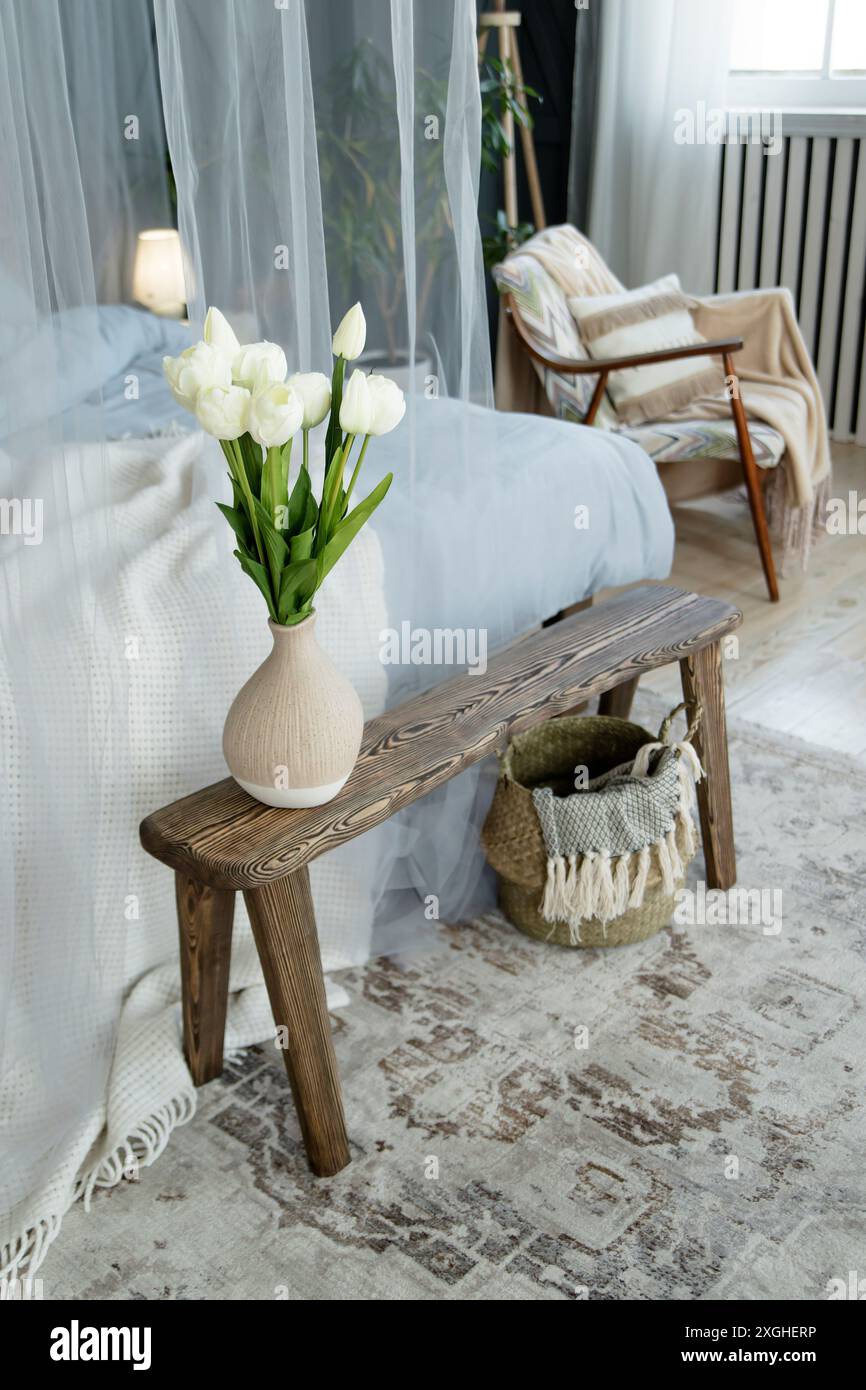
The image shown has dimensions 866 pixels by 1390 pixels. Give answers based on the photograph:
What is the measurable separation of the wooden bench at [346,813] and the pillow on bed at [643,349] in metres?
1.41

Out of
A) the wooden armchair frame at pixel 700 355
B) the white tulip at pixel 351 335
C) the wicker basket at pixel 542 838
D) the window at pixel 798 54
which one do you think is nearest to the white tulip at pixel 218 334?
the white tulip at pixel 351 335

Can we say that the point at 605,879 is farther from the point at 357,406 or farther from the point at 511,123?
the point at 511,123

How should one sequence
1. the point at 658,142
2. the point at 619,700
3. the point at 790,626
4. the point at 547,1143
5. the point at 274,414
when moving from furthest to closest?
1. the point at 658,142
2. the point at 790,626
3. the point at 619,700
4. the point at 547,1143
5. the point at 274,414

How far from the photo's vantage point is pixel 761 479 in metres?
3.51

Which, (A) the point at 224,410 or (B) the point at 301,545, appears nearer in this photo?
(A) the point at 224,410

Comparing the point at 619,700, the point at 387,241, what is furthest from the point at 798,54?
the point at 387,241

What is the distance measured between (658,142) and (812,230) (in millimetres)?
614

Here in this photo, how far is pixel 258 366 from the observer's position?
145cm

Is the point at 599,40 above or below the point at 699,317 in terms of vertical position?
above

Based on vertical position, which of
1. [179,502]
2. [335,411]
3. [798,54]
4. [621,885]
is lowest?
[621,885]

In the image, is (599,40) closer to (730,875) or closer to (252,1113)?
(730,875)

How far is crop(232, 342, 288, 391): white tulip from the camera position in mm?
1439
